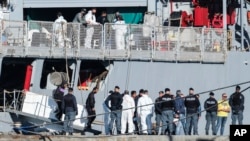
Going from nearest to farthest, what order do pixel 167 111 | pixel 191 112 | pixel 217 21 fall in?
pixel 167 111 < pixel 191 112 < pixel 217 21

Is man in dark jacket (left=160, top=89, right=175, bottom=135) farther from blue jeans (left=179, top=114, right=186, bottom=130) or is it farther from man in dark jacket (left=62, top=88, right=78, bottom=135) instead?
man in dark jacket (left=62, top=88, right=78, bottom=135)

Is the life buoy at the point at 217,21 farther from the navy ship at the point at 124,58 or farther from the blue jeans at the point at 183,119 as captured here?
the blue jeans at the point at 183,119

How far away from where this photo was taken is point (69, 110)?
34.0 metres

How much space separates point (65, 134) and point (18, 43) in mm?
5038

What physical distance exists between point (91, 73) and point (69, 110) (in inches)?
196

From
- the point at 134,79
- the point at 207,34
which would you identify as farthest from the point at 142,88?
the point at 207,34

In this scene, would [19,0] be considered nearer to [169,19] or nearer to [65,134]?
[169,19]

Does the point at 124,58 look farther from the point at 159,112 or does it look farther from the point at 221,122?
the point at 221,122

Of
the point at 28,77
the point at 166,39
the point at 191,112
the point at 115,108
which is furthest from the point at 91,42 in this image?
the point at 191,112

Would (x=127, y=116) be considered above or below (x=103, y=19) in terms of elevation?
below

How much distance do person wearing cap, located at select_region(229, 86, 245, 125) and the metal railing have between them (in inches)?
145

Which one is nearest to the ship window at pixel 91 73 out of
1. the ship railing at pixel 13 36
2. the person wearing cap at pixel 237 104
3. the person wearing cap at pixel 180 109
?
the ship railing at pixel 13 36

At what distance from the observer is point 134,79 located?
124 ft

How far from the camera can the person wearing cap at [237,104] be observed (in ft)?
113
